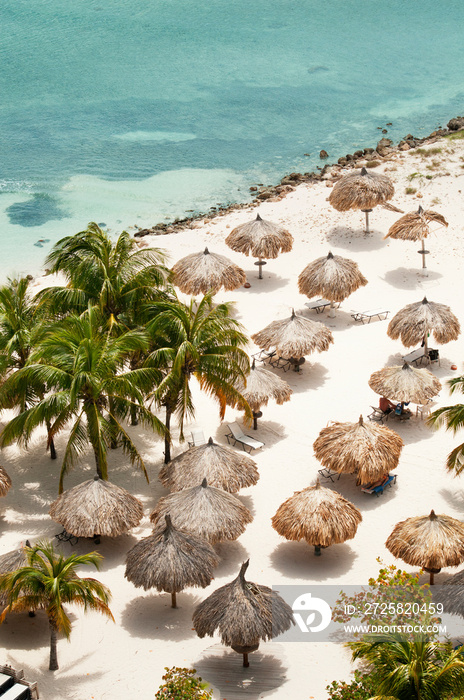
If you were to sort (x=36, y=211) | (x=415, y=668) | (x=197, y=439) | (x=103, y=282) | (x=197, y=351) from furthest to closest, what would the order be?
(x=36, y=211) → (x=197, y=439) → (x=103, y=282) → (x=197, y=351) → (x=415, y=668)

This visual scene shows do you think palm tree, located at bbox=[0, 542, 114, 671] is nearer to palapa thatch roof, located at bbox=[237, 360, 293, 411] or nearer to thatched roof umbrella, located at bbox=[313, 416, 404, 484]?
thatched roof umbrella, located at bbox=[313, 416, 404, 484]

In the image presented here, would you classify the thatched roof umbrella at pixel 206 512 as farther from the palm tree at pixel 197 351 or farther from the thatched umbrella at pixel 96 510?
the palm tree at pixel 197 351

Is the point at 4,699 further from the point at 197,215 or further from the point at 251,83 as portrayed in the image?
the point at 251,83

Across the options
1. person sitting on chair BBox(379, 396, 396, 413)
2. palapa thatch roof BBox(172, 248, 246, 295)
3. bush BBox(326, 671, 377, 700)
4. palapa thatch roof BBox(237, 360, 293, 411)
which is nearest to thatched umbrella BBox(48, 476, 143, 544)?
palapa thatch roof BBox(237, 360, 293, 411)

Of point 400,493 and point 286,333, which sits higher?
point 286,333

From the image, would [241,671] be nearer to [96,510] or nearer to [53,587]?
[53,587]

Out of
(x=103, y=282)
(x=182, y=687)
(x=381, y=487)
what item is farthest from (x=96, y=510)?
(x=381, y=487)

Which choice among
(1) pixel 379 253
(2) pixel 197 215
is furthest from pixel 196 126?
(1) pixel 379 253
